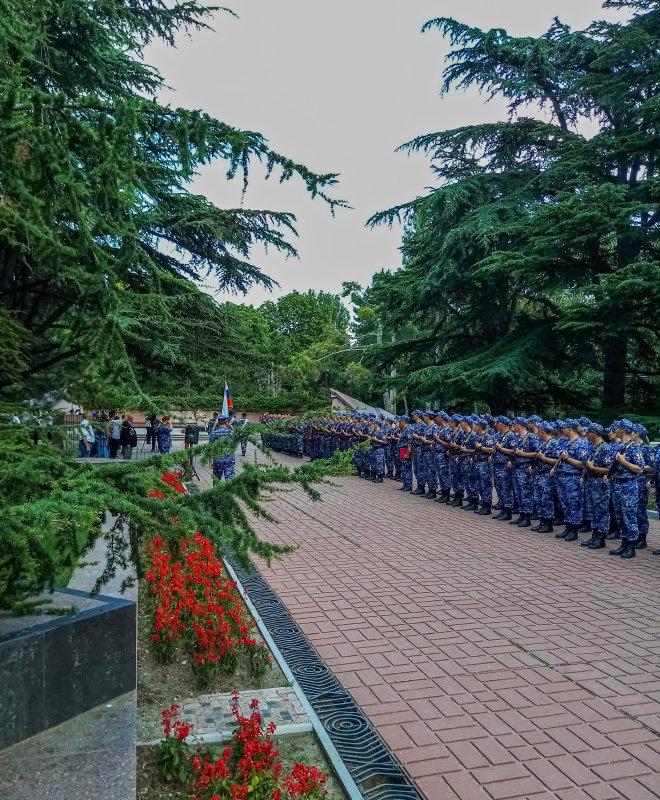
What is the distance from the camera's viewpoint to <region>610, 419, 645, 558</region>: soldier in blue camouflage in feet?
30.1

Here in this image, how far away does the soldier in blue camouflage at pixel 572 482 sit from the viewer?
33.4 feet

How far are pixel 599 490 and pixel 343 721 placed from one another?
672 centimetres

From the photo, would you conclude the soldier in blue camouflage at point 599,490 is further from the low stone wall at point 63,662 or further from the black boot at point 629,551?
the low stone wall at point 63,662

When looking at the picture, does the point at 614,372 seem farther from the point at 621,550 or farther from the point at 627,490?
the point at 621,550

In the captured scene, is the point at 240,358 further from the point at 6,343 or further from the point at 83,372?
the point at 6,343

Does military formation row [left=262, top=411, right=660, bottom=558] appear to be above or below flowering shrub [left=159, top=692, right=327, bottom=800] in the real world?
above

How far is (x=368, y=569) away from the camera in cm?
830

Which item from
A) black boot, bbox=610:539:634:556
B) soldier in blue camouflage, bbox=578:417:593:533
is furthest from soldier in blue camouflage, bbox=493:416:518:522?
black boot, bbox=610:539:634:556

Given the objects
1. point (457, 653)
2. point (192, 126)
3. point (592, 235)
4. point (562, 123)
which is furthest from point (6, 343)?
point (562, 123)

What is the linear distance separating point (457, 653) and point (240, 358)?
8.57 meters

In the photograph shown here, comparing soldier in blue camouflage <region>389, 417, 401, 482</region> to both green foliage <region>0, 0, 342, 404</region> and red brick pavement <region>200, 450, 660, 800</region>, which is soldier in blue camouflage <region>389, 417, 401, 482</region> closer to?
red brick pavement <region>200, 450, 660, 800</region>

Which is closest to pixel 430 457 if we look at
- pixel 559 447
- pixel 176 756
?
pixel 559 447

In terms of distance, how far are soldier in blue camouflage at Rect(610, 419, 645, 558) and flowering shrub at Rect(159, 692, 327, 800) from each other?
7.01 metres

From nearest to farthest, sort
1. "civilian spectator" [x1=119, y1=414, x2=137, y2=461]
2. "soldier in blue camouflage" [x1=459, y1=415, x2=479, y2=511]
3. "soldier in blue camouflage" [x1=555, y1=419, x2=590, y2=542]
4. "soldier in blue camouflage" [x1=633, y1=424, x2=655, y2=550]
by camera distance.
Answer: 1. "soldier in blue camouflage" [x1=633, y1=424, x2=655, y2=550]
2. "soldier in blue camouflage" [x1=555, y1=419, x2=590, y2=542]
3. "soldier in blue camouflage" [x1=459, y1=415, x2=479, y2=511]
4. "civilian spectator" [x1=119, y1=414, x2=137, y2=461]
